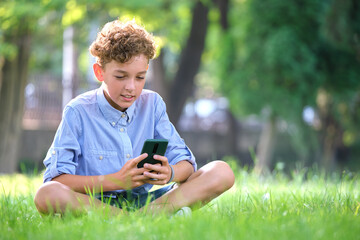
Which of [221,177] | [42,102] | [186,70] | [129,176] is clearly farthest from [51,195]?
[42,102]

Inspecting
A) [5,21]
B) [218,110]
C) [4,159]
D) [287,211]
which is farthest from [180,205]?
[218,110]

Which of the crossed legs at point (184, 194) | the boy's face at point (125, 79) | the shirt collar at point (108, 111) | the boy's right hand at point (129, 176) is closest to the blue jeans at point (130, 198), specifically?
the crossed legs at point (184, 194)

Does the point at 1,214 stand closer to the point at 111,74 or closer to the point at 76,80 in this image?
the point at 111,74

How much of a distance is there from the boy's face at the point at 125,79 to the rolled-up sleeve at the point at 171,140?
0.34m

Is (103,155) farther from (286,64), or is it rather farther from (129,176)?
(286,64)

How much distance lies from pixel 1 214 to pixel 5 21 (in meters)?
5.83

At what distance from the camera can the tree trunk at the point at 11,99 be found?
9.17m

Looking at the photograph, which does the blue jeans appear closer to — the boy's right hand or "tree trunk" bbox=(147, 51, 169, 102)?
the boy's right hand

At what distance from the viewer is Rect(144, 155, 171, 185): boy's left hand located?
278 cm

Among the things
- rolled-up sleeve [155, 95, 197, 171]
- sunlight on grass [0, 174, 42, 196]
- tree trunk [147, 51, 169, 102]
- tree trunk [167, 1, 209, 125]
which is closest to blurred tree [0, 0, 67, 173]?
tree trunk [147, 51, 169, 102]

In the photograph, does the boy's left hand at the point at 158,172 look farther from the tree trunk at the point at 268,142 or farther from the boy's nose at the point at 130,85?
the tree trunk at the point at 268,142

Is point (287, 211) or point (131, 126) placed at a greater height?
point (131, 126)

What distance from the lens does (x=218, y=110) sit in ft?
79.4

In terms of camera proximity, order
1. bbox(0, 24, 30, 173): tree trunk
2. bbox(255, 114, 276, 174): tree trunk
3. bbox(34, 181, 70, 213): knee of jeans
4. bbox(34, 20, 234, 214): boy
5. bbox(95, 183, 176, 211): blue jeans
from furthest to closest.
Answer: bbox(255, 114, 276, 174): tree trunk → bbox(0, 24, 30, 173): tree trunk → bbox(95, 183, 176, 211): blue jeans → bbox(34, 20, 234, 214): boy → bbox(34, 181, 70, 213): knee of jeans
